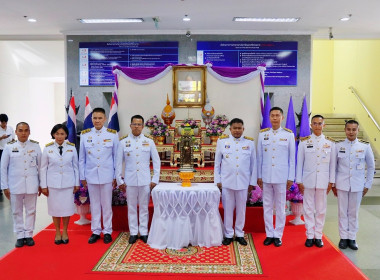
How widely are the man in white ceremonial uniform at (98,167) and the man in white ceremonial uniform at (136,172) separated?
122 millimetres

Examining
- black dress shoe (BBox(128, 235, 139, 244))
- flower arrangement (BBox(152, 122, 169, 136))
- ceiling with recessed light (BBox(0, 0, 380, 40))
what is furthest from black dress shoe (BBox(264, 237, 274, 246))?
ceiling with recessed light (BBox(0, 0, 380, 40))

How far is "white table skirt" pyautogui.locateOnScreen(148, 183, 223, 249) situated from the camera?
4.27 metres

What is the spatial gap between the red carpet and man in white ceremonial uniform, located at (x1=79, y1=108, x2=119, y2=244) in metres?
0.25

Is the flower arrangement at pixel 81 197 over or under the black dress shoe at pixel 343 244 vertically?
over

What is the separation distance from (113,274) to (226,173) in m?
1.67

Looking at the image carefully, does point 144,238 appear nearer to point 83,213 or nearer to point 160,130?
point 83,213

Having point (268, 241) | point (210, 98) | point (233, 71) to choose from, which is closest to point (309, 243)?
point (268, 241)

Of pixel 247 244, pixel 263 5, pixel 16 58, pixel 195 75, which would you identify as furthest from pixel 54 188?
pixel 16 58

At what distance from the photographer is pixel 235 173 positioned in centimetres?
430

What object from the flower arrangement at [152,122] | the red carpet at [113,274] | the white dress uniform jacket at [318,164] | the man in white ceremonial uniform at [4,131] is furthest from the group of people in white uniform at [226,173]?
the man in white ceremonial uniform at [4,131]

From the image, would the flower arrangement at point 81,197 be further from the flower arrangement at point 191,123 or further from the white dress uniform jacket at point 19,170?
the flower arrangement at point 191,123

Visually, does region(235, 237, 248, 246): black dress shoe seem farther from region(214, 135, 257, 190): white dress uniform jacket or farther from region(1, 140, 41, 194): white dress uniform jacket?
region(1, 140, 41, 194): white dress uniform jacket

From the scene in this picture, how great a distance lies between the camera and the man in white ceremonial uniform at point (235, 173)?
431 centimetres

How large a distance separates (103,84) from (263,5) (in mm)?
3580
